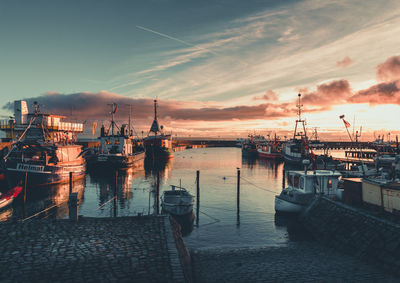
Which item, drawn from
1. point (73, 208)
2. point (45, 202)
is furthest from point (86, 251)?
point (45, 202)

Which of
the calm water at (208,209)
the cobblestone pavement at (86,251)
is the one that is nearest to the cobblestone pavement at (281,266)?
the calm water at (208,209)

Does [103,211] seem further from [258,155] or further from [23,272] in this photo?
[258,155]

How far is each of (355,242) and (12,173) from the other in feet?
139

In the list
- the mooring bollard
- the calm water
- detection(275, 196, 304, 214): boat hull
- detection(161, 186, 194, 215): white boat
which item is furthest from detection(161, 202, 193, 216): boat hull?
the mooring bollard

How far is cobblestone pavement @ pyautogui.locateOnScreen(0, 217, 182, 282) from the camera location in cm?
970

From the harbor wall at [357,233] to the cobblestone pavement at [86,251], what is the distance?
448 inches

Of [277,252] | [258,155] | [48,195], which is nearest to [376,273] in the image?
[277,252]

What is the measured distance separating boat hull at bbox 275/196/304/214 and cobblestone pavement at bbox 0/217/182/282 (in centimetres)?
1493

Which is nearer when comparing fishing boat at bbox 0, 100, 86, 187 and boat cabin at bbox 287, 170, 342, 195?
boat cabin at bbox 287, 170, 342, 195

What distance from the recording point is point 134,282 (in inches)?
367

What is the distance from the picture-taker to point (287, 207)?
2606 centimetres

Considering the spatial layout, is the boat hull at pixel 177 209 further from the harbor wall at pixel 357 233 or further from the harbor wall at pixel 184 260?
the harbor wall at pixel 357 233

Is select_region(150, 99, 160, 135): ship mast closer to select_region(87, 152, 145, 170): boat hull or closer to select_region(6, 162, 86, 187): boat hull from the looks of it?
select_region(87, 152, 145, 170): boat hull

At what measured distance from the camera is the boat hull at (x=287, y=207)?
25.7 m
